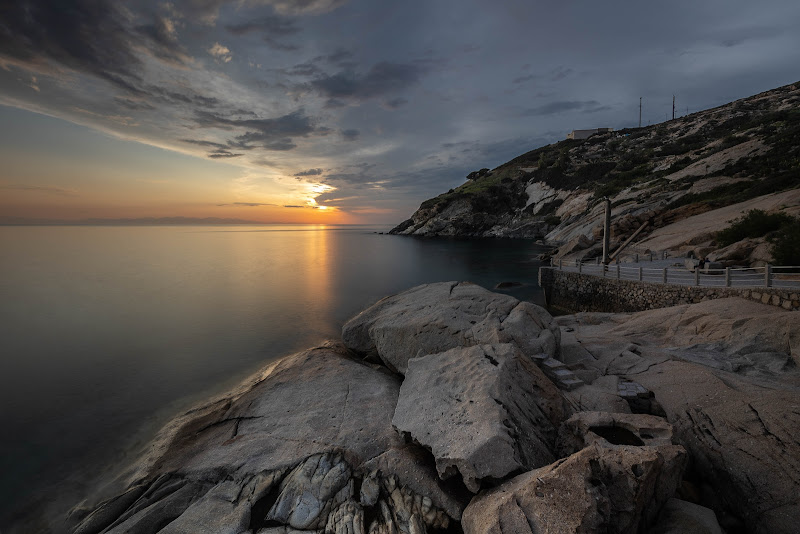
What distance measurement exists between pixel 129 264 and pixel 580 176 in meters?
95.6

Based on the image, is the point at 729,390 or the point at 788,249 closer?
the point at 729,390

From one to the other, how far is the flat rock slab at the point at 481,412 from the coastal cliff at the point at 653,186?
756 inches

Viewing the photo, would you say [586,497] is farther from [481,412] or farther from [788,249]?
[788,249]

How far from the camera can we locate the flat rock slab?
211 inches

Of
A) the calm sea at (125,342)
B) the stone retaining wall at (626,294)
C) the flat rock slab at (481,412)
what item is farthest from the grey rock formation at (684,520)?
the stone retaining wall at (626,294)

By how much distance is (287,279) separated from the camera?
42.7m

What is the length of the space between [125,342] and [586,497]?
2372cm

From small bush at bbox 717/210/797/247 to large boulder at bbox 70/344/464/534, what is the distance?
24.1 m

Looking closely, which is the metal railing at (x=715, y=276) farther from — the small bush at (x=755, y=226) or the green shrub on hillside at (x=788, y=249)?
the small bush at (x=755, y=226)

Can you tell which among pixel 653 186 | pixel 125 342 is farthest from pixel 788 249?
pixel 653 186

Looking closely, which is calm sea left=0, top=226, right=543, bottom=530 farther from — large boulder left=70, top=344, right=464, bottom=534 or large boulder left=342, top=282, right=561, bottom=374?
large boulder left=342, top=282, right=561, bottom=374

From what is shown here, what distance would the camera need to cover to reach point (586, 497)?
13.5ft

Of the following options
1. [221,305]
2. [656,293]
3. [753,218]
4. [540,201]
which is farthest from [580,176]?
[221,305]

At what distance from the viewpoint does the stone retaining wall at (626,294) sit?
13.3 meters
